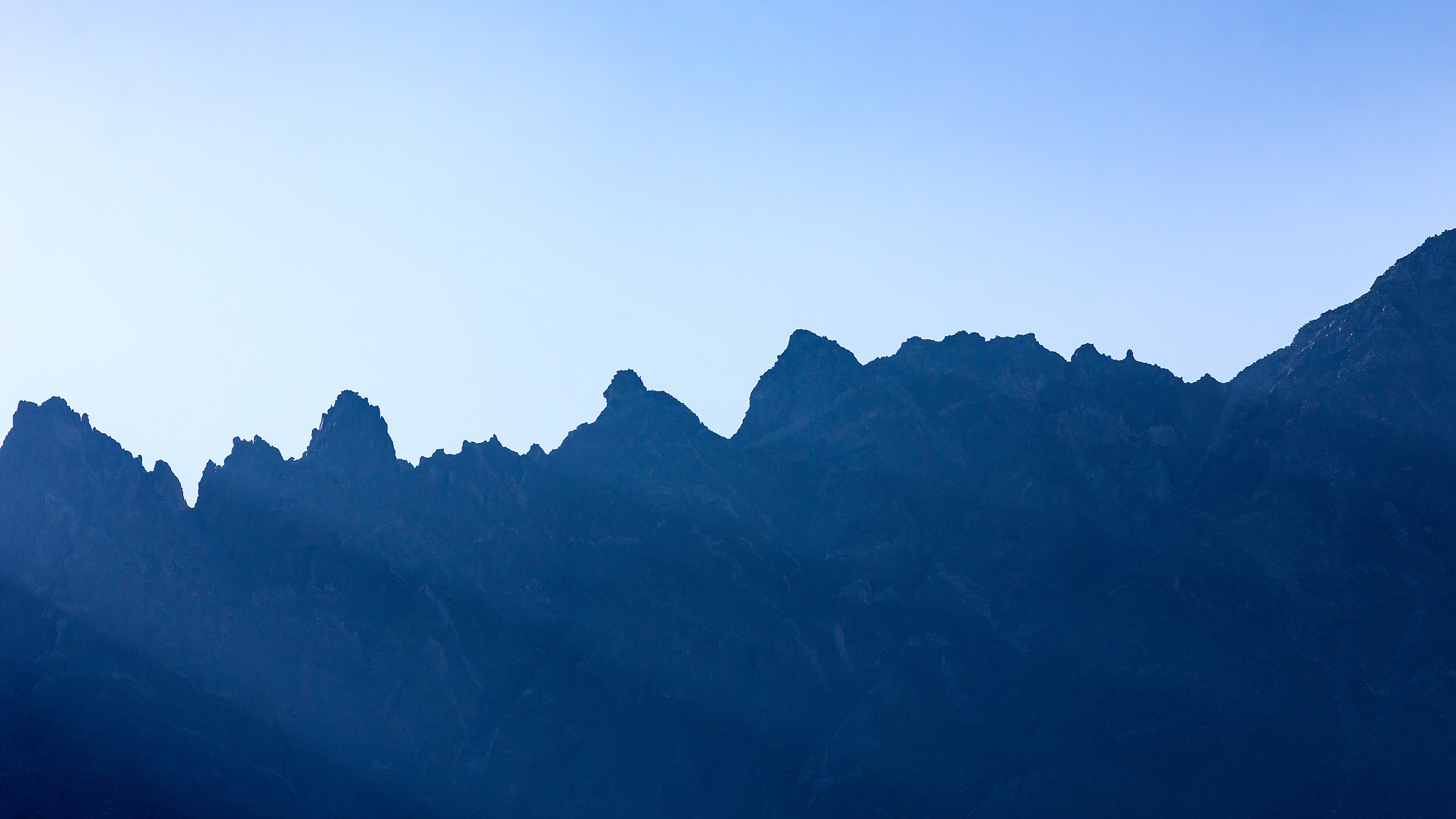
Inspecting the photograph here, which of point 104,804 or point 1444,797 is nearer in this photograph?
point 1444,797

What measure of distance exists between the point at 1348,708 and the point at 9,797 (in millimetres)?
138170

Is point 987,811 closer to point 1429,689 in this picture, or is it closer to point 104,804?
point 1429,689

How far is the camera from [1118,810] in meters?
Result: 196

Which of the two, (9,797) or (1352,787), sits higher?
(9,797)

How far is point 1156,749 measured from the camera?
652ft

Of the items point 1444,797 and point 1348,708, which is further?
point 1348,708

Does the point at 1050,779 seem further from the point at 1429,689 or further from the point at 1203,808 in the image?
the point at 1429,689

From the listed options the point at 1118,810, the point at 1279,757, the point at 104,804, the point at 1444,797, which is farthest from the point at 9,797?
the point at 1444,797

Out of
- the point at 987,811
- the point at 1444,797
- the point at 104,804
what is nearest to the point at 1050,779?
Result: the point at 987,811

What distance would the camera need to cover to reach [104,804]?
199750mm

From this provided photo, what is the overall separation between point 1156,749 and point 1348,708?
67.5ft

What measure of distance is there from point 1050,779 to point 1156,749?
37.2 ft

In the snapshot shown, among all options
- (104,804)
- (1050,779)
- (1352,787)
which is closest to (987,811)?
(1050,779)

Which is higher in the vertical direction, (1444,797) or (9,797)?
(9,797)
